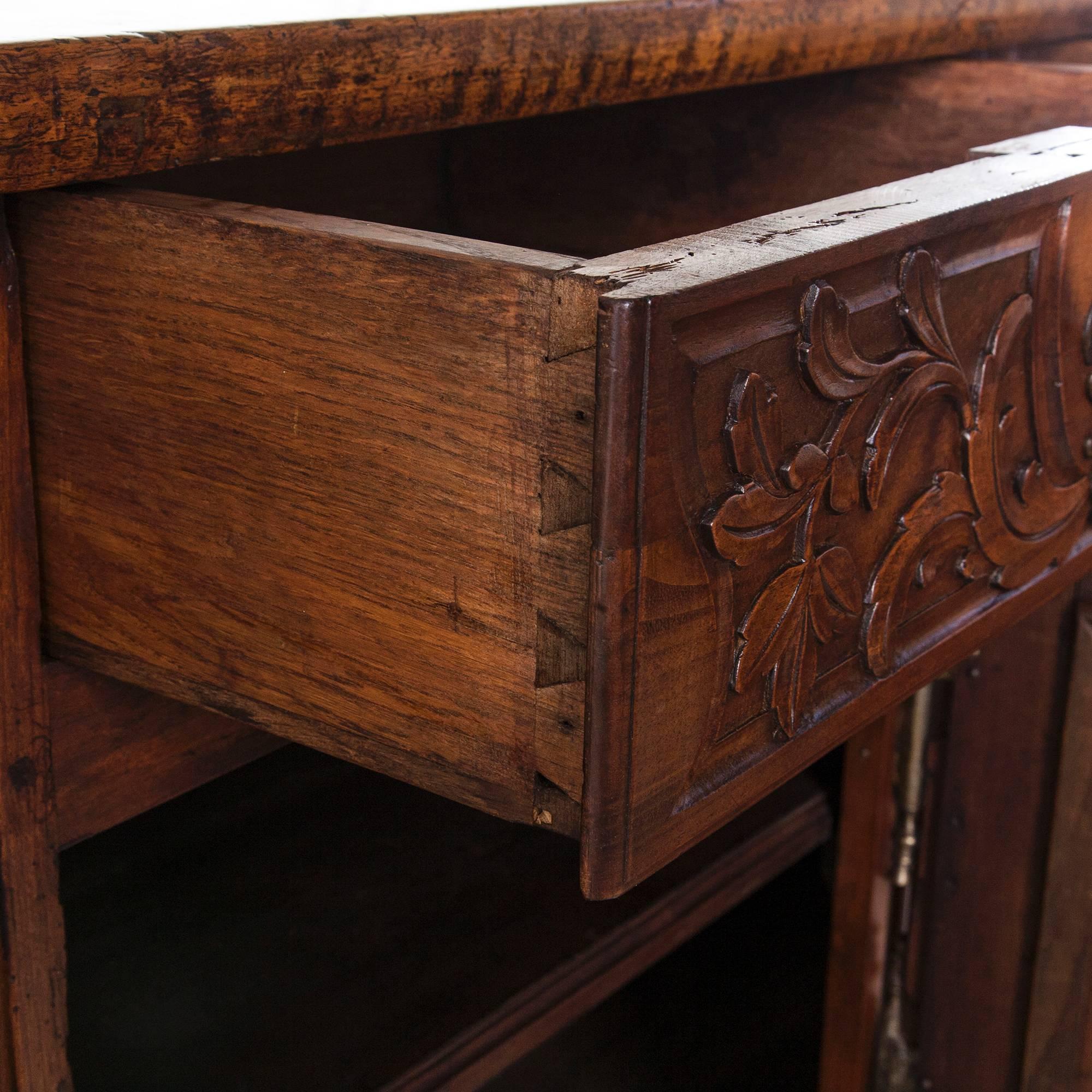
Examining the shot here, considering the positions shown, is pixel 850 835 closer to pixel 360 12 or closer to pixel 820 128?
pixel 820 128

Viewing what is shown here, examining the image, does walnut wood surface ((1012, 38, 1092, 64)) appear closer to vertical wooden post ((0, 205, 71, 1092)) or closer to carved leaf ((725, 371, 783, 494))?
carved leaf ((725, 371, 783, 494))

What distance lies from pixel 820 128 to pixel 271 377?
71 centimetres

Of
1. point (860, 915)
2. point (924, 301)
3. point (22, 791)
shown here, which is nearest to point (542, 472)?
point (924, 301)

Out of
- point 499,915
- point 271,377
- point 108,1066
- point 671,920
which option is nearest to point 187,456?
point 271,377

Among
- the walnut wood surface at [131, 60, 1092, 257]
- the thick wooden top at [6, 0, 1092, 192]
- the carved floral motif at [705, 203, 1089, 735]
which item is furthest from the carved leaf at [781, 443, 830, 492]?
the walnut wood surface at [131, 60, 1092, 257]

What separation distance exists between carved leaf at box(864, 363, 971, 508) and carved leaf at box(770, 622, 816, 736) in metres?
0.08

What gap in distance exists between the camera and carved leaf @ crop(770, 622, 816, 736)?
25.2 inches

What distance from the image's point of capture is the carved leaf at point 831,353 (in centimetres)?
58

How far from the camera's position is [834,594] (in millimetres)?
664

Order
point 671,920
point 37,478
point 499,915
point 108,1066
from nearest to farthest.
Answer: point 37,478 < point 108,1066 < point 499,915 < point 671,920

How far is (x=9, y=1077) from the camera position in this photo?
0.79 m

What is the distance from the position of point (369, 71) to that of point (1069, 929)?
1092 millimetres

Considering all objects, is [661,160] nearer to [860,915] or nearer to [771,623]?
[771,623]

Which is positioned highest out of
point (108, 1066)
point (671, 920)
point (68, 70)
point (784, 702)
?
point (68, 70)
